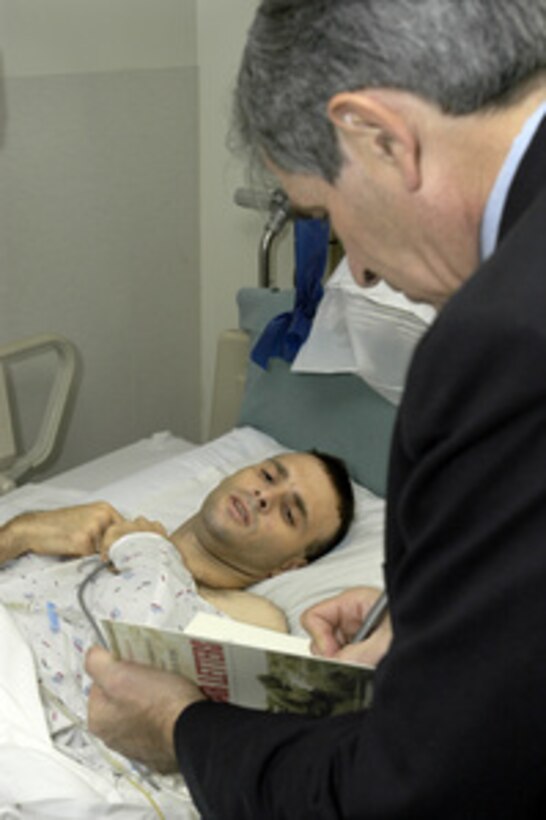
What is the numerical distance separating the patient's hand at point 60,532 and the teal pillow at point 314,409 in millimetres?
634

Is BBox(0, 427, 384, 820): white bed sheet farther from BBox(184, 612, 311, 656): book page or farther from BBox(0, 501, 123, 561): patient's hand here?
BBox(184, 612, 311, 656): book page

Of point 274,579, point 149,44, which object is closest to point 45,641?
point 274,579

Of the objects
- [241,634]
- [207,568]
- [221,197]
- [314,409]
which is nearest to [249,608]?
[207,568]

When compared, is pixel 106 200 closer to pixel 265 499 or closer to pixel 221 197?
pixel 221 197

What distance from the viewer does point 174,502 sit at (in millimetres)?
2715

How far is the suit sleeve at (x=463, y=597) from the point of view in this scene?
2.73 ft

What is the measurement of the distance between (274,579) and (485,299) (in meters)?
1.67

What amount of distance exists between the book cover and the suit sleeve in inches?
9.3

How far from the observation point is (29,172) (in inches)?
123

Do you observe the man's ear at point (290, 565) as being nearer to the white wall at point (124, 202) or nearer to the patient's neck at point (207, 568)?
the patient's neck at point (207, 568)

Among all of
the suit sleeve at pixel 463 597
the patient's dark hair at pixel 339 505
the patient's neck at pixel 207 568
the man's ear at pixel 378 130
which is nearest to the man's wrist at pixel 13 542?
the patient's neck at pixel 207 568

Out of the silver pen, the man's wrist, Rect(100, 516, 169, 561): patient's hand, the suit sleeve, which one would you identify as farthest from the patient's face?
the suit sleeve

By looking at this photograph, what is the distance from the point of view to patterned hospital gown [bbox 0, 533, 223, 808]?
6.22ft

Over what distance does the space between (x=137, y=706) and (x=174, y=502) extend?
4.54 feet
